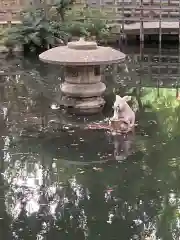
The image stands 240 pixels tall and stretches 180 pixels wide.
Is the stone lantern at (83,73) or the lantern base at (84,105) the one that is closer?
the stone lantern at (83,73)

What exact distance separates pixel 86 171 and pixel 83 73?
3.00 metres

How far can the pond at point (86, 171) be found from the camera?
4898 mm

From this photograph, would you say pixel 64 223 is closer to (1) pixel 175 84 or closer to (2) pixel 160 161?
(2) pixel 160 161

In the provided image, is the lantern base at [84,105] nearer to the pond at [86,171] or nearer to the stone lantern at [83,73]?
the stone lantern at [83,73]

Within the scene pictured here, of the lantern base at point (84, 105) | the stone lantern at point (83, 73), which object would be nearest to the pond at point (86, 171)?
the lantern base at point (84, 105)

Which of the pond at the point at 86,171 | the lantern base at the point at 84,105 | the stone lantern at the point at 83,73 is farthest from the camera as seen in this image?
the lantern base at the point at 84,105

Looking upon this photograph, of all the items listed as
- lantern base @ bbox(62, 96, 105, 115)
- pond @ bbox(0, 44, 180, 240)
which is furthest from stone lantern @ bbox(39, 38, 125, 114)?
pond @ bbox(0, 44, 180, 240)

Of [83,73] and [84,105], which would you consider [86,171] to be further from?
[83,73]

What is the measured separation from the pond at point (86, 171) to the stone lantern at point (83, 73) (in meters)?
0.31

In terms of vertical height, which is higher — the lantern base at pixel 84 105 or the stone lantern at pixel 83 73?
the stone lantern at pixel 83 73

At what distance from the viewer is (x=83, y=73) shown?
8766 mm

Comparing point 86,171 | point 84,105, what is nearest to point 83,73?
point 84,105

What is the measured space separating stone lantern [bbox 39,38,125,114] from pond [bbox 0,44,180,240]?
1.02ft

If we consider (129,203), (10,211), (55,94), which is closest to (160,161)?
(129,203)
